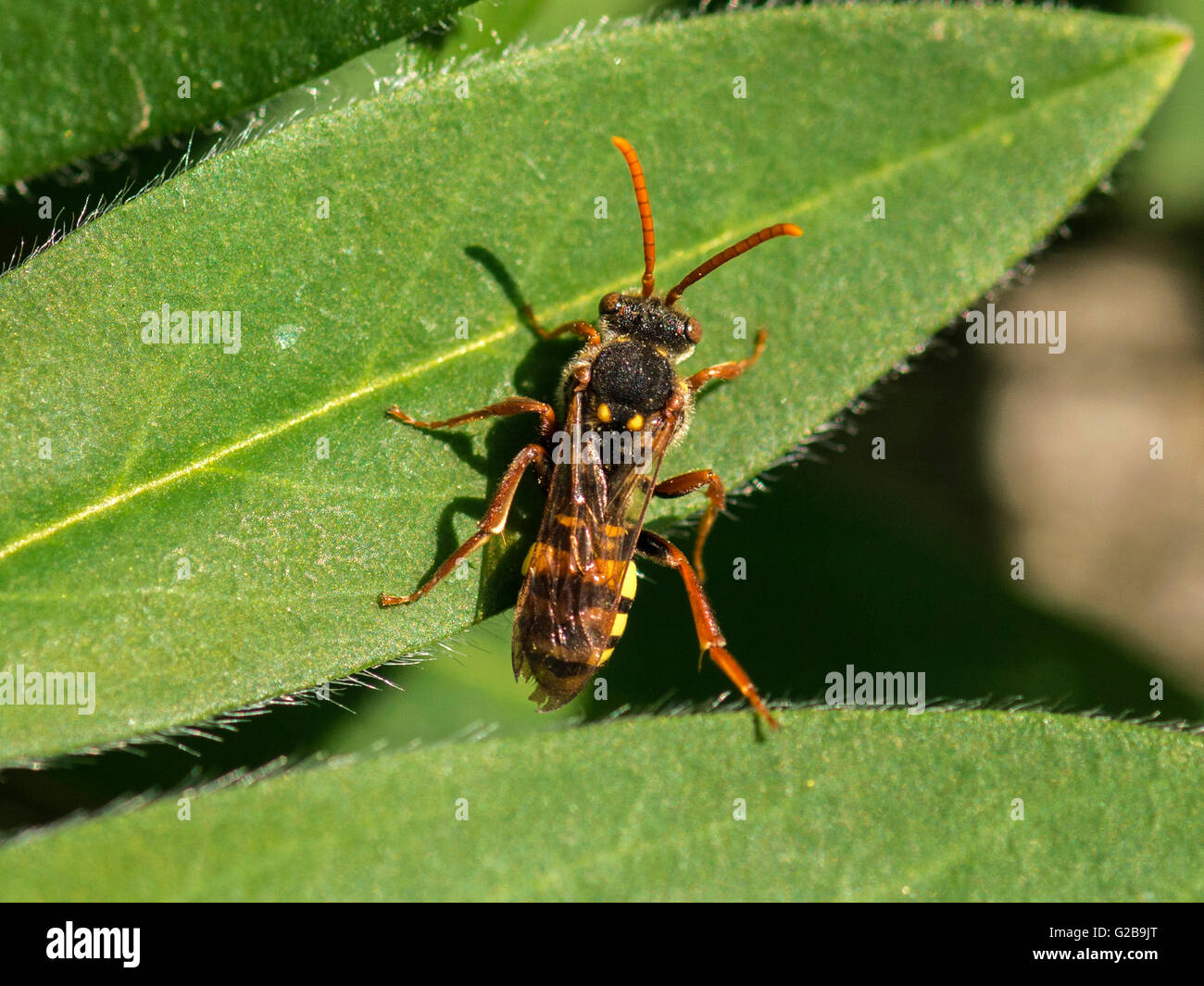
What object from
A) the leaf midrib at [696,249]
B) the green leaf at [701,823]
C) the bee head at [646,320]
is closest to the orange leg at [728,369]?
the bee head at [646,320]

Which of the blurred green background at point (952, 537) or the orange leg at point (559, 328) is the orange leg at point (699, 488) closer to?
the blurred green background at point (952, 537)

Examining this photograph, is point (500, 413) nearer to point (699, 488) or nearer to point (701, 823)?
point (699, 488)

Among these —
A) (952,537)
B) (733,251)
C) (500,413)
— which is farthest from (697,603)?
(952,537)

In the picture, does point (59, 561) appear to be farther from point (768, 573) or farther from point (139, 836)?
point (768, 573)

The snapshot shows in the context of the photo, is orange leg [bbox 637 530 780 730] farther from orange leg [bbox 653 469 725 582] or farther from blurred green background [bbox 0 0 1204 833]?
blurred green background [bbox 0 0 1204 833]

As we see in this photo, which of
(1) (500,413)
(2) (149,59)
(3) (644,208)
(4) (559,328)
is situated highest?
(2) (149,59)
